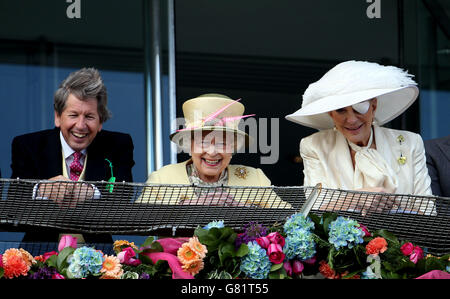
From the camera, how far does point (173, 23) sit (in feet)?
20.0

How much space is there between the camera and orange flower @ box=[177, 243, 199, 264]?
2508 millimetres

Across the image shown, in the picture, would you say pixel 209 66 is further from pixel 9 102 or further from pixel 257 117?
pixel 9 102

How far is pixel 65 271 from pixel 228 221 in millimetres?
563

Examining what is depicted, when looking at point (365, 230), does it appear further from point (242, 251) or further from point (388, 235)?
point (242, 251)

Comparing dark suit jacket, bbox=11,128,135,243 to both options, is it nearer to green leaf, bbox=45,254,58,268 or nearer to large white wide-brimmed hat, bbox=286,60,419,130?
large white wide-brimmed hat, bbox=286,60,419,130

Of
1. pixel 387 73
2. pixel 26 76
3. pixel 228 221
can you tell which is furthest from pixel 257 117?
pixel 228 221

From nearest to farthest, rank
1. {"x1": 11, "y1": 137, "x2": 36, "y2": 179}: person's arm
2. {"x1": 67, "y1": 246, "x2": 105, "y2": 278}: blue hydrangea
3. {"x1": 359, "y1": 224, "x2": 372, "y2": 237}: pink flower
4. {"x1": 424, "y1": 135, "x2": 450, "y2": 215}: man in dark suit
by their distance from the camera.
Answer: {"x1": 67, "y1": 246, "x2": 105, "y2": 278}: blue hydrangea → {"x1": 359, "y1": 224, "x2": 372, "y2": 237}: pink flower → {"x1": 11, "y1": 137, "x2": 36, "y2": 179}: person's arm → {"x1": 424, "y1": 135, "x2": 450, "y2": 215}: man in dark suit

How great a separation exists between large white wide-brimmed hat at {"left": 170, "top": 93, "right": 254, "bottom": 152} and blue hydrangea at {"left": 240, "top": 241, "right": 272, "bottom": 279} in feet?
4.33

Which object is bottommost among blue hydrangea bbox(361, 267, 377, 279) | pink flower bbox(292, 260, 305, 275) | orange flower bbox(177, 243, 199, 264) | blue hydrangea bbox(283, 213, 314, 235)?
blue hydrangea bbox(361, 267, 377, 279)

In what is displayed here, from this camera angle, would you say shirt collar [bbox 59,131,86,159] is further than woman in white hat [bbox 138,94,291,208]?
Yes

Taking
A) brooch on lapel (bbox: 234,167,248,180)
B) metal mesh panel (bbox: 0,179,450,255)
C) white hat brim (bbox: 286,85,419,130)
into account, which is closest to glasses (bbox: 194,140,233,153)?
brooch on lapel (bbox: 234,167,248,180)

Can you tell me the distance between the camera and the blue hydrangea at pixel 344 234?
102 inches

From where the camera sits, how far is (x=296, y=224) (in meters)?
2.64
